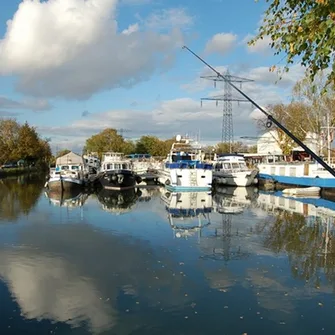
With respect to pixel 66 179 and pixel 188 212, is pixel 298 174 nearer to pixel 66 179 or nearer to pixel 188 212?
pixel 188 212

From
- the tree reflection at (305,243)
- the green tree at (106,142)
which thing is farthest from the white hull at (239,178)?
the green tree at (106,142)

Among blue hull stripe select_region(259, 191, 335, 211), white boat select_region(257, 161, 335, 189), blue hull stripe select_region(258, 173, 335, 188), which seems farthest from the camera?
white boat select_region(257, 161, 335, 189)

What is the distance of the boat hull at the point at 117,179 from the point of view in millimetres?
43969

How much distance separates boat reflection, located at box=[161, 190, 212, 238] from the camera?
2094 centimetres

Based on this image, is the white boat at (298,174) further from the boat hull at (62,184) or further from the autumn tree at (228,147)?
the autumn tree at (228,147)

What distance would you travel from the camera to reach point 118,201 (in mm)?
35000

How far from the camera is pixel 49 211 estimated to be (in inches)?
1113

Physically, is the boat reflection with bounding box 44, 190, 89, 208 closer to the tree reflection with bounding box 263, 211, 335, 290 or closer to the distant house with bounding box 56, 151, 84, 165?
the distant house with bounding box 56, 151, 84, 165

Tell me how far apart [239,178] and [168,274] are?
1423 inches

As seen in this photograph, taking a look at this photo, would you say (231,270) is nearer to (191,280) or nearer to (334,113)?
(191,280)

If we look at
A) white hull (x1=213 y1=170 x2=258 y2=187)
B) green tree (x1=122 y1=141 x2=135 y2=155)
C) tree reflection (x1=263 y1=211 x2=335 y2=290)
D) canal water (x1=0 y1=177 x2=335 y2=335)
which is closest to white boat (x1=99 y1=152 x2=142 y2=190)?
white hull (x1=213 y1=170 x2=258 y2=187)

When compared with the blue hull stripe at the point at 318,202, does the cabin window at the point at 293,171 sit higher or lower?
higher

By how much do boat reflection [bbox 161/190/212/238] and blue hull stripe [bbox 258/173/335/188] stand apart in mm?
10413

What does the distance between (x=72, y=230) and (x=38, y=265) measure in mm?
6929
